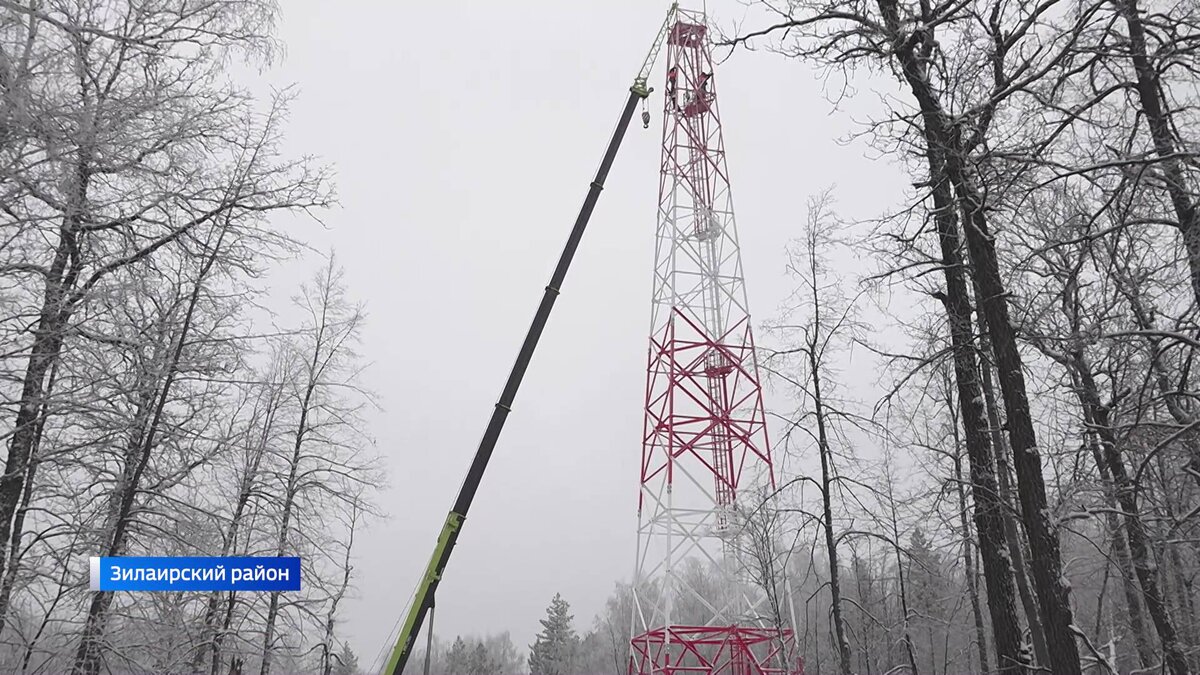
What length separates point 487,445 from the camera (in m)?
12.1

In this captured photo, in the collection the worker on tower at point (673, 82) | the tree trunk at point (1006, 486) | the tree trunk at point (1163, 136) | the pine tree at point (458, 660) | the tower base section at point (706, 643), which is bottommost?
the pine tree at point (458, 660)

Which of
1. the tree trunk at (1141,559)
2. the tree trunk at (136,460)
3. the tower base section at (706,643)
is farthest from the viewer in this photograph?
the tower base section at (706,643)

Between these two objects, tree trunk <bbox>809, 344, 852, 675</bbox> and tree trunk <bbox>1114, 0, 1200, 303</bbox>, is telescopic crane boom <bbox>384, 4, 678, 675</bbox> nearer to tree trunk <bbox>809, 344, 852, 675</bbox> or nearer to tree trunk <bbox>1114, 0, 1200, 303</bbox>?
tree trunk <bbox>809, 344, 852, 675</bbox>

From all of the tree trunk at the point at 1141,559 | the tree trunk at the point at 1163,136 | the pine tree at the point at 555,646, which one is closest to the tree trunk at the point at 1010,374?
the tree trunk at the point at 1163,136

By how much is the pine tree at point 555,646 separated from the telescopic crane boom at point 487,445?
41.6 m

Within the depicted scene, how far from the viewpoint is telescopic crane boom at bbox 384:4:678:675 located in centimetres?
1070

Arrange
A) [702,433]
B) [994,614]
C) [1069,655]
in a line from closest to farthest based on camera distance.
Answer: [1069,655]
[994,614]
[702,433]

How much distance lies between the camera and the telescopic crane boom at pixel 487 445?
10.7 m

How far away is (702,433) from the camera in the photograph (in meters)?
14.2

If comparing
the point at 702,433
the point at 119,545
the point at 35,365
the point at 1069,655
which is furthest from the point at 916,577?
the point at 35,365

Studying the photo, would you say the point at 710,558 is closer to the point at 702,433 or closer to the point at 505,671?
the point at 702,433

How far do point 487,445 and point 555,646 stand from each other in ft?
141

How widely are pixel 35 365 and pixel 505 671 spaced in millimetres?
65247

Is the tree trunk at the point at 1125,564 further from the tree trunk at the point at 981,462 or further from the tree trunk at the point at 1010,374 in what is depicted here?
the tree trunk at the point at 1010,374
